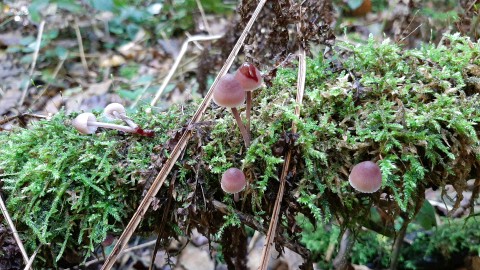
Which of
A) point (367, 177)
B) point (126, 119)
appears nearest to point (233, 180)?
point (367, 177)

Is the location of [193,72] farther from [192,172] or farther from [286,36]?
[192,172]

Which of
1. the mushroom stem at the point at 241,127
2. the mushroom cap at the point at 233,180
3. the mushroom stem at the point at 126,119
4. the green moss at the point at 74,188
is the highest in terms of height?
the mushroom stem at the point at 241,127

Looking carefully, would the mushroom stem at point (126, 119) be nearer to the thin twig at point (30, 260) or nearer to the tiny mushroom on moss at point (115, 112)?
the tiny mushroom on moss at point (115, 112)

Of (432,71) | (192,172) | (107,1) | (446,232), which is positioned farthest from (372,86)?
(107,1)

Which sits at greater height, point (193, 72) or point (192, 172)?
point (192, 172)

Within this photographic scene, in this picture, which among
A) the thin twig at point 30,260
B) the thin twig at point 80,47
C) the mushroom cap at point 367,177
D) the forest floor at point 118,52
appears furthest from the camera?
the thin twig at point 80,47

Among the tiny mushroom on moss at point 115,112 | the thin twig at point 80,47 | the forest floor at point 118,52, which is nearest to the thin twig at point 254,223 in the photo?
the tiny mushroom on moss at point 115,112
